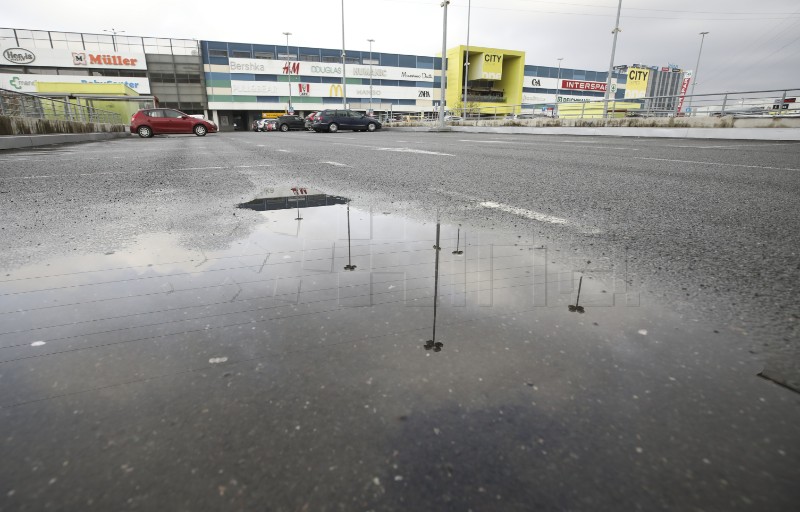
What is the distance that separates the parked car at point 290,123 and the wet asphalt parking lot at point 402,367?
125 feet

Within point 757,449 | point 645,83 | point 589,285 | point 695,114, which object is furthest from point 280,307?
point 645,83

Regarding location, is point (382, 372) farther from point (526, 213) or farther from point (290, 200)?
point (290, 200)

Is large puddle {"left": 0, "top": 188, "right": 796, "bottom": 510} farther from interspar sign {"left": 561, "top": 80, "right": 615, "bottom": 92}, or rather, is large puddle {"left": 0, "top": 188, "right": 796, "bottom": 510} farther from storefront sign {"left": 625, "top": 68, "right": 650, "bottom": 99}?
interspar sign {"left": 561, "top": 80, "right": 615, "bottom": 92}

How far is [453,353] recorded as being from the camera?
121cm

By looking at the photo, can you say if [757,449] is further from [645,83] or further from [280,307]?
[645,83]

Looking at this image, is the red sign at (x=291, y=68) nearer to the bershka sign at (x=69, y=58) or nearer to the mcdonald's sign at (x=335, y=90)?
the mcdonald's sign at (x=335, y=90)

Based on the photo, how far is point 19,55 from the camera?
170ft

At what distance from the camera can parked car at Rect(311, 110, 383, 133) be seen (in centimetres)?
3039

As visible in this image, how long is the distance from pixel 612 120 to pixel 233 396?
2136 cm

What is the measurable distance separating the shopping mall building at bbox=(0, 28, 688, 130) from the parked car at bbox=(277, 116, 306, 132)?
10707 mm

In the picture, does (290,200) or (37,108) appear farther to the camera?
(37,108)

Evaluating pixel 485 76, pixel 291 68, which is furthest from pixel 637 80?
pixel 291 68

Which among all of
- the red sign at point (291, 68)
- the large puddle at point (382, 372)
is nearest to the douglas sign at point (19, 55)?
the red sign at point (291, 68)

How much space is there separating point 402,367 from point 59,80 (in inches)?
2701
